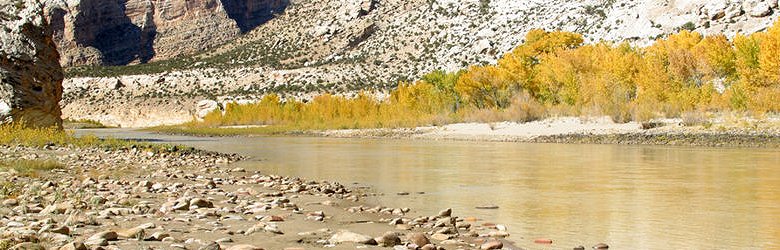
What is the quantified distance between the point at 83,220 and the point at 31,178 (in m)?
8.36

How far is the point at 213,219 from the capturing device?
1098cm

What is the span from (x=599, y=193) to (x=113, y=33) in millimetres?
166625

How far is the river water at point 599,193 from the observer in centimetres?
1081

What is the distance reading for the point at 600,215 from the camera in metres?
12.8

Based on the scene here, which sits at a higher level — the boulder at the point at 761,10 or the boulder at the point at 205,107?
the boulder at the point at 761,10

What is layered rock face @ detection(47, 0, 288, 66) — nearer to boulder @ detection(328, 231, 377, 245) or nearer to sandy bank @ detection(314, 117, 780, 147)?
sandy bank @ detection(314, 117, 780, 147)

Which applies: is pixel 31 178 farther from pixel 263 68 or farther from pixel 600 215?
pixel 263 68

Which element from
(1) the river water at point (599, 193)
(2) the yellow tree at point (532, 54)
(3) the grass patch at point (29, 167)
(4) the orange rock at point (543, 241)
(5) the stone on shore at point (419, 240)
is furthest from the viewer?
(2) the yellow tree at point (532, 54)

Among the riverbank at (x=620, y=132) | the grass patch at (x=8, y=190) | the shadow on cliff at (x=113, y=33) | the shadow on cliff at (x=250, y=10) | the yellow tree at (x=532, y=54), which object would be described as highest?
the shadow on cliff at (x=250, y=10)

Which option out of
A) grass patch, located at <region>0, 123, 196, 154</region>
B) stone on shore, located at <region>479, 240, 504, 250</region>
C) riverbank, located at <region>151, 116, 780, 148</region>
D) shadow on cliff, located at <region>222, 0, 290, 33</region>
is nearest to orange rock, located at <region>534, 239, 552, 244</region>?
stone on shore, located at <region>479, 240, 504, 250</region>

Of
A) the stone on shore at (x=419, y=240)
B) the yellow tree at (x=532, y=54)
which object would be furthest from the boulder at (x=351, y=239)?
the yellow tree at (x=532, y=54)

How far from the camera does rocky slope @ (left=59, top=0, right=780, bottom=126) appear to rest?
89750mm

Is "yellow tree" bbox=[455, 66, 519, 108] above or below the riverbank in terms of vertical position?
above

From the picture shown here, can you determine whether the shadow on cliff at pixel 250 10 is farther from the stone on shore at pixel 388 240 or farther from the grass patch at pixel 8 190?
the stone on shore at pixel 388 240
